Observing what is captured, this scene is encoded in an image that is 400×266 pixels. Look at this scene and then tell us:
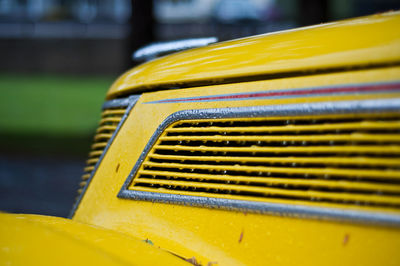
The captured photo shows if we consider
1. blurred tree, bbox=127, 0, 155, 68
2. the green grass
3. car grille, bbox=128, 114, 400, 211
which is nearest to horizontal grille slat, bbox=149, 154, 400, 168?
car grille, bbox=128, 114, 400, 211

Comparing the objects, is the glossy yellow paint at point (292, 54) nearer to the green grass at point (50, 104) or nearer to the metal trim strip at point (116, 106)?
the metal trim strip at point (116, 106)

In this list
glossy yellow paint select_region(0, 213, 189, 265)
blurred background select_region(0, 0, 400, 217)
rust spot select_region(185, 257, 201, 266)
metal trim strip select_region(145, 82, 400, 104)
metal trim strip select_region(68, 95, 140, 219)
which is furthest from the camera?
blurred background select_region(0, 0, 400, 217)

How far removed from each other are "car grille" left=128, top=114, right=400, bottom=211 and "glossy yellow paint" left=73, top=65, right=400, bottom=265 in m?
0.07

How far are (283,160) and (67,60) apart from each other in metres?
17.9

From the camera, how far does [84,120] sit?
560 inches

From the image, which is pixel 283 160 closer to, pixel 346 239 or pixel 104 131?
pixel 346 239

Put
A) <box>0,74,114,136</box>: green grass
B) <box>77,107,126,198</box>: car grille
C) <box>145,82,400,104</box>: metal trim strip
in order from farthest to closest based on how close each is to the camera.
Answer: <box>0,74,114,136</box>: green grass < <box>77,107,126,198</box>: car grille < <box>145,82,400,104</box>: metal trim strip

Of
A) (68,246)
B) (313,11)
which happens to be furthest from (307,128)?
(313,11)

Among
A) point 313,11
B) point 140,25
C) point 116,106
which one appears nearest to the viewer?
point 116,106

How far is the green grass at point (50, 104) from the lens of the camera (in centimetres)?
1357

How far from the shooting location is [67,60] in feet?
59.8

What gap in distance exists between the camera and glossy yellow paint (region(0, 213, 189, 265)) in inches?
57.5

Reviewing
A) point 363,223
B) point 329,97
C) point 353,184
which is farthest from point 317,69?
point 363,223

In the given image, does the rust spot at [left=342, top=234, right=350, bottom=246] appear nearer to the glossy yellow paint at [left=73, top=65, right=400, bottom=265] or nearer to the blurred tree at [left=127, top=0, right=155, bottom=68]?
the glossy yellow paint at [left=73, top=65, right=400, bottom=265]
